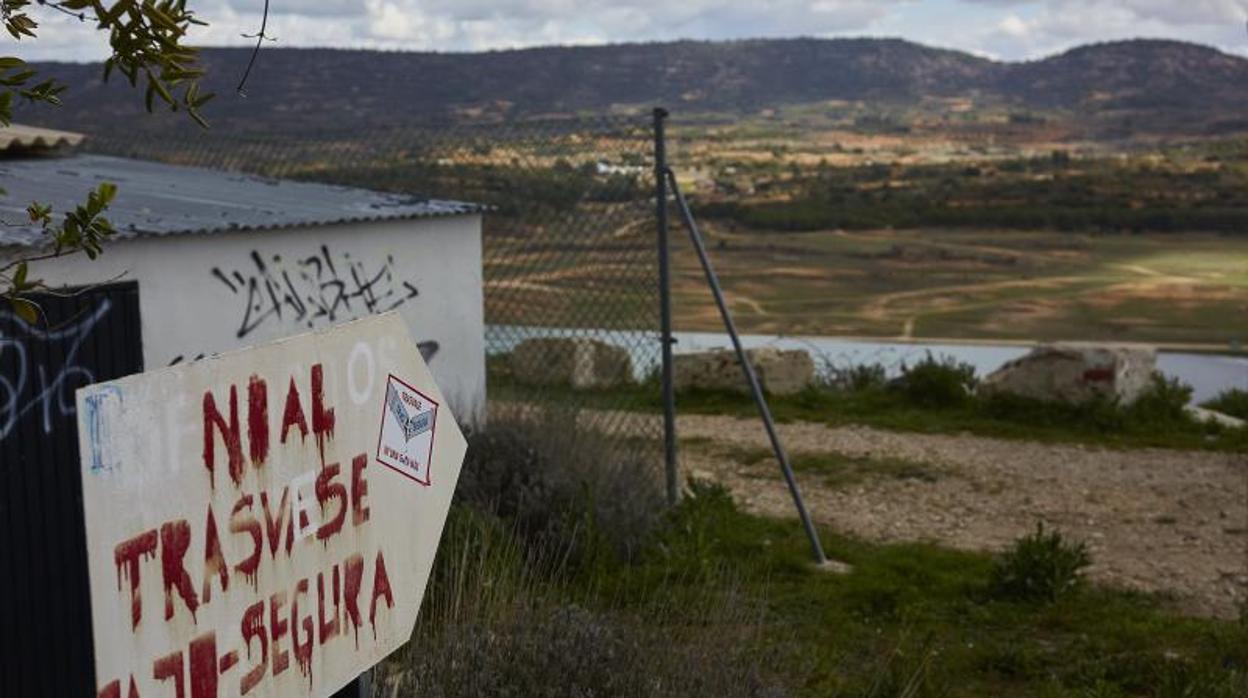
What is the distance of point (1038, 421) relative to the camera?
12.8m

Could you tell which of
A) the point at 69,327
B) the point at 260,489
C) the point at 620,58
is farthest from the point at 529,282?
the point at 620,58

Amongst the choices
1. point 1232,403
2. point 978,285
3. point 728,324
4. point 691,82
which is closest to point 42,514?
point 728,324

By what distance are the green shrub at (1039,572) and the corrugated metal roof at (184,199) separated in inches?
154

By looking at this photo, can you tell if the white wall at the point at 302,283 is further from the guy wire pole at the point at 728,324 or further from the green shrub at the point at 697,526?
the guy wire pole at the point at 728,324

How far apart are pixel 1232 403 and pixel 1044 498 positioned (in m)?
4.83

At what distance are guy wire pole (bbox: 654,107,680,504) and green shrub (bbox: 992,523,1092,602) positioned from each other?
2.00 m

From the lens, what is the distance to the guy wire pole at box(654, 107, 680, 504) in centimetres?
838

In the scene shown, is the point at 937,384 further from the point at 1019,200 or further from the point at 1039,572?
the point at 1019,200

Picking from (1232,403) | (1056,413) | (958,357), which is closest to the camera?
(1056,413)

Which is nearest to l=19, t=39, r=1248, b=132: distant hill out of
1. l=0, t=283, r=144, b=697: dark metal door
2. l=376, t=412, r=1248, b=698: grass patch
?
l=376, t=412, r=1248, b=698: grass patch

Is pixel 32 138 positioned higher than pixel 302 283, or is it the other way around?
pixel 32 138

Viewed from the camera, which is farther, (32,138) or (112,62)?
(32,138)

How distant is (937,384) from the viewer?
13.8m

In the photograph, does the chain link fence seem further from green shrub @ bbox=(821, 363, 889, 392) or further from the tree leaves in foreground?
the tree leaves in foreground
